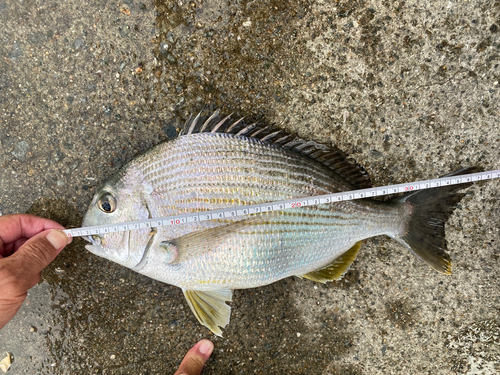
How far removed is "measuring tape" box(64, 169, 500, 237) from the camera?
66.1 inches

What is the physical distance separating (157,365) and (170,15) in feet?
7.96

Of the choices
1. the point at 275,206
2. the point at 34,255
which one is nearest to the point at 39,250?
the point at 34,255

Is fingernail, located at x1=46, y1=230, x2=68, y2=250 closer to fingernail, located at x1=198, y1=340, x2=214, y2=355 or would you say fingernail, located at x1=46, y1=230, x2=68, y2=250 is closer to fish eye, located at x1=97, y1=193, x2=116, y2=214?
fish eye, located at x1=97, y1=193, x2=116, y2=214

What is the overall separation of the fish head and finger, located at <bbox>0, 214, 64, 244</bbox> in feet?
1.48

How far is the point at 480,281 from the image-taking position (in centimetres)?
212

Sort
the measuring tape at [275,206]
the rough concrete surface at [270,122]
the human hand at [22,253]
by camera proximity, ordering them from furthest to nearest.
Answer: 1. the rough concrete surface at [270,122]
2. the measuring tape at [275,206]
3. the human hand at [22,253]

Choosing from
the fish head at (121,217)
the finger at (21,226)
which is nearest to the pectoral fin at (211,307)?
the fish head at (121,217)

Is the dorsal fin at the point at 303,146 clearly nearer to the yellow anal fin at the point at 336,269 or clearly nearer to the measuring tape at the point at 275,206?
the measuring tape at the point at 275,206

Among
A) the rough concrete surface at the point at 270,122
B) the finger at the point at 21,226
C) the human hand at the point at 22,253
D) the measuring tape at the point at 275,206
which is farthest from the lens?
the rough concrete surface at the point at 270,122

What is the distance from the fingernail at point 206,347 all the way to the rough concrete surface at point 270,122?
6 centimetres

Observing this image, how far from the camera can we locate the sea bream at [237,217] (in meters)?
1.71

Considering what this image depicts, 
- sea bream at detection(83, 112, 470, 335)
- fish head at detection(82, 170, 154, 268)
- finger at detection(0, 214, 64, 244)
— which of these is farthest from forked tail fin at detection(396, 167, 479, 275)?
finger at detection(0, 214, 64, 244)

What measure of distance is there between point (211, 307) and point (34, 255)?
107 cm

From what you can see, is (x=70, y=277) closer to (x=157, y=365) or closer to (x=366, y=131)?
(x=157, y=365)
